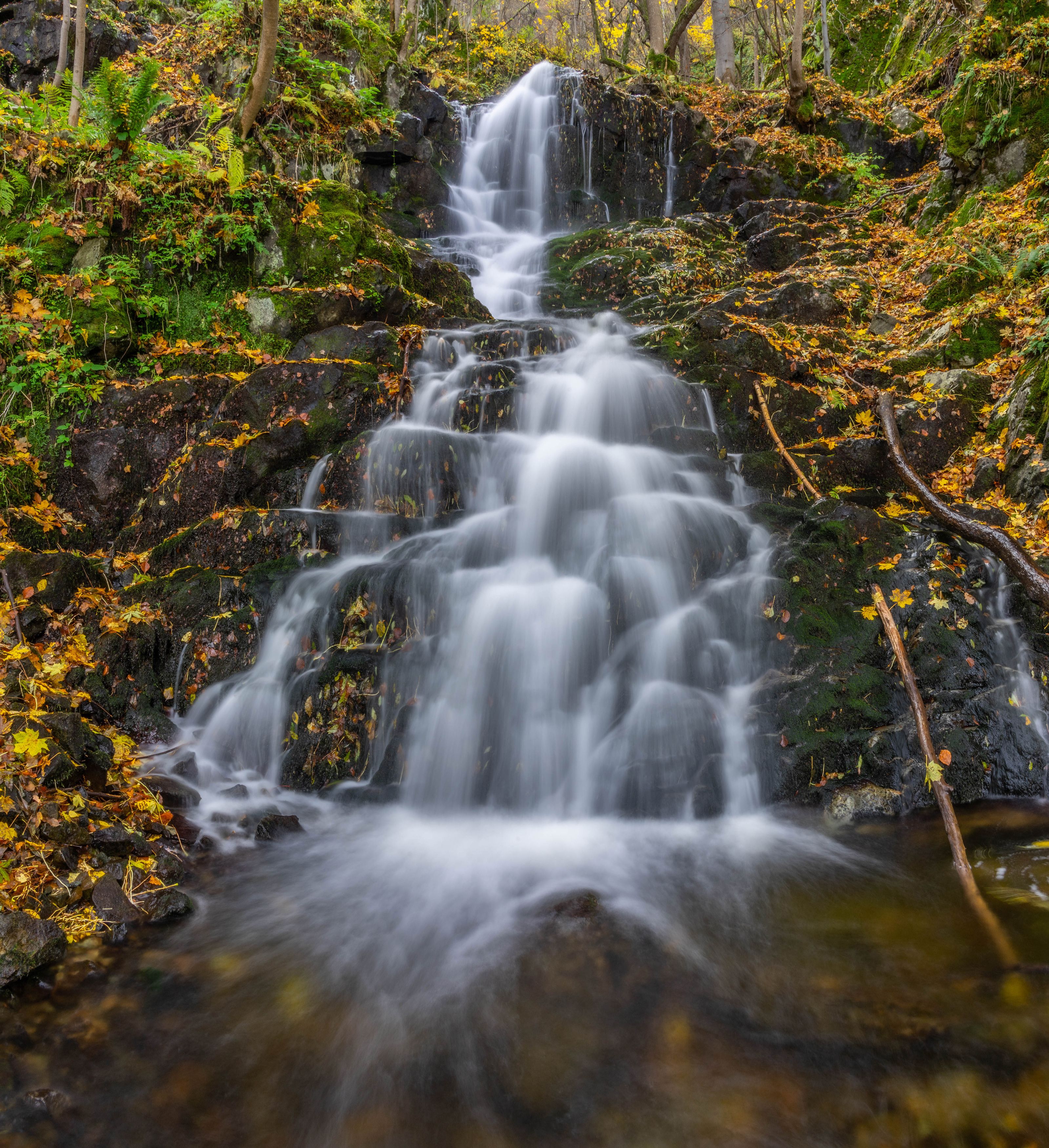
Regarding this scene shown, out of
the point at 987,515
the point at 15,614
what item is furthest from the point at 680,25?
the point at 15,614

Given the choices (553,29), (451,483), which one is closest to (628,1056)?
(451,483)

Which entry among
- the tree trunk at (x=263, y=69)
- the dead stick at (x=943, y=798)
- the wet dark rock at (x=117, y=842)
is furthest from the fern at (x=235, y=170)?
the dead stick at (x=943, y=798)

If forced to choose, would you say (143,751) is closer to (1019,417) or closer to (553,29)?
(1019,417)

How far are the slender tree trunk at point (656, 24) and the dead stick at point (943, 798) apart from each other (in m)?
18.5

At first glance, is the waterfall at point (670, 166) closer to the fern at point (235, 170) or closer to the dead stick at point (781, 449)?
the dead stick at point (781, 449)

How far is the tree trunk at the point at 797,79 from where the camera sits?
12.4m

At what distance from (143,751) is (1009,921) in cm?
510

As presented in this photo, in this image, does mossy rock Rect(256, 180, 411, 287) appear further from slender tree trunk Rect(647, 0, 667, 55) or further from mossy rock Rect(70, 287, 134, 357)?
→ slender tree trunk Rect(647, 0, 667, 55)

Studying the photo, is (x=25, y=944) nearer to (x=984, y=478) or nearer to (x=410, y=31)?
(x=984, y=478)

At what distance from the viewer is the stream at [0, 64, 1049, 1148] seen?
7.64 ft

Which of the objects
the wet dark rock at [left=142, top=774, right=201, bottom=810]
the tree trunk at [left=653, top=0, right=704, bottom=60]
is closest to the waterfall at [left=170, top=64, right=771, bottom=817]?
the wet dark rock at [left=142, top=774, right=201, bottom=810]

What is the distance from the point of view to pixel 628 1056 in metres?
2.52

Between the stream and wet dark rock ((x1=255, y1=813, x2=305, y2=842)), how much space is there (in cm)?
8

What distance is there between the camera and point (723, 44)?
61.1 ft
